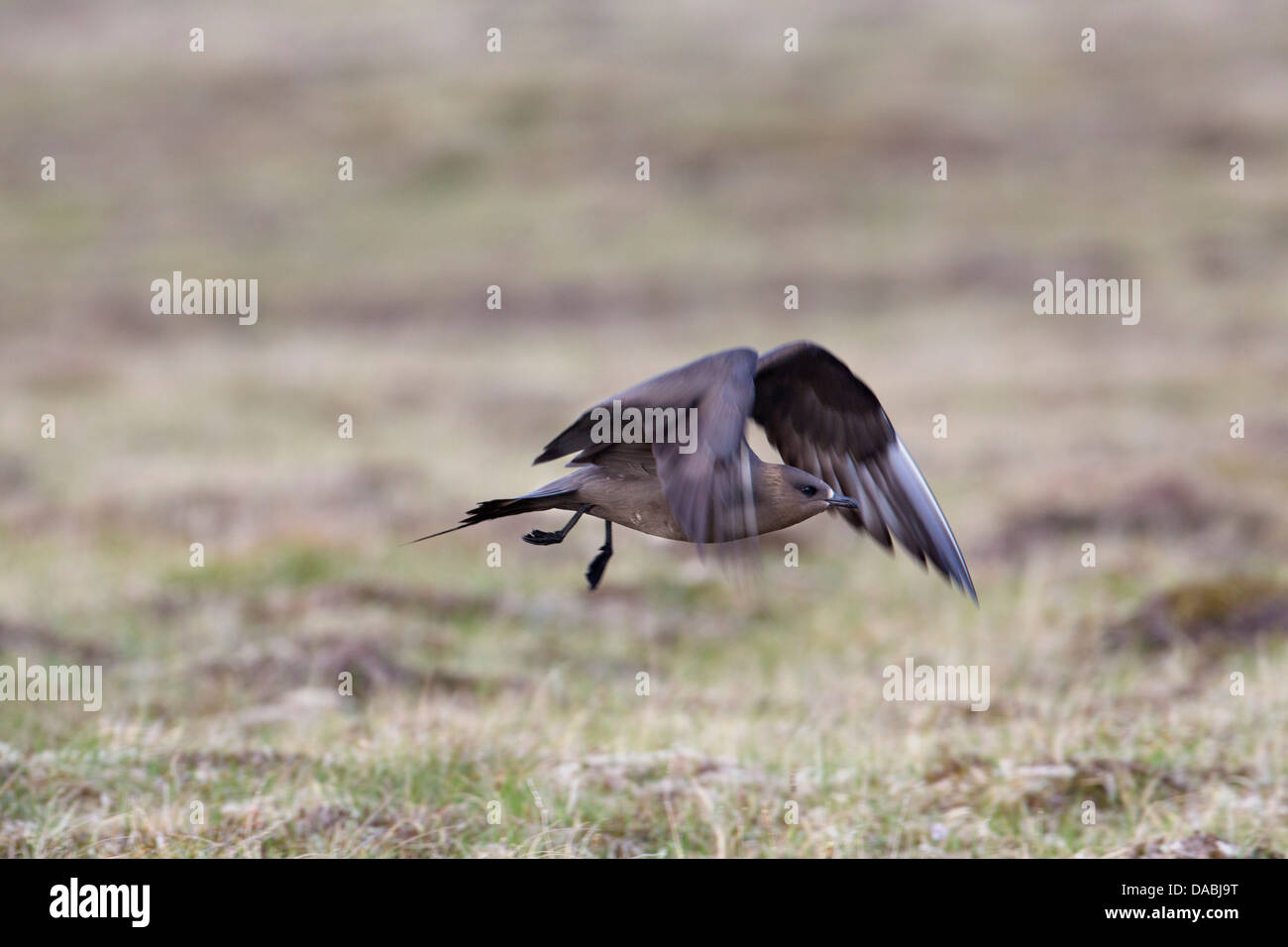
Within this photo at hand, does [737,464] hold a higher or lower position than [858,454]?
lower

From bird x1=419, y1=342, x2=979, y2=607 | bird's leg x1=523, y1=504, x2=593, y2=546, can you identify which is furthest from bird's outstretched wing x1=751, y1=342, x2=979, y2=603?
bird's leg x1=523, y1=504, x2=593, y2=546

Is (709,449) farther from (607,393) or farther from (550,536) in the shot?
(607,393)

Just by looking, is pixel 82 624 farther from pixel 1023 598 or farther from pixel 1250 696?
pixel 1250 696

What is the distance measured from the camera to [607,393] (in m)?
19.4

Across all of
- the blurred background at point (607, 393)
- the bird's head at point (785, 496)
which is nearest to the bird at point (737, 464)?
the bird's head at point (785, 496)

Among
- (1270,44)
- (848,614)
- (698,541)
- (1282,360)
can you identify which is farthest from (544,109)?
(698,541)

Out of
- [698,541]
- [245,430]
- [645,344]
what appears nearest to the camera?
[698,541]

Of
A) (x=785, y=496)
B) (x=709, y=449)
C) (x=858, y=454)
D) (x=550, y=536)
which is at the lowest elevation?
(x=550, y=536)

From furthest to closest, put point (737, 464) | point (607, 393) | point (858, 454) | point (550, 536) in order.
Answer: point (607, 393), point (858, 454), point (550, 536), point (737, 464)

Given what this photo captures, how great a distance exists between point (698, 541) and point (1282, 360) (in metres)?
17.7

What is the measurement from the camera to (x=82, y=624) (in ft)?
30.1

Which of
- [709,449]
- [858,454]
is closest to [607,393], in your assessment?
[858,454]

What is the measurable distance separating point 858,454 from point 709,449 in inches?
69.1

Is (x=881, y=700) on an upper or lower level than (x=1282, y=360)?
lower
